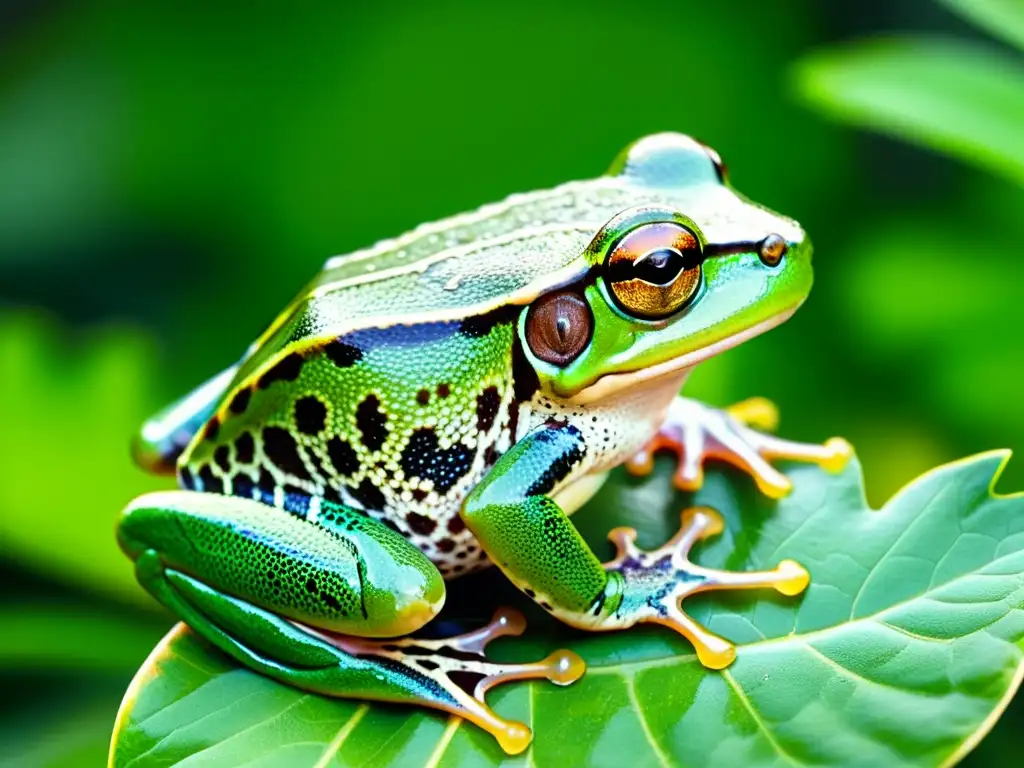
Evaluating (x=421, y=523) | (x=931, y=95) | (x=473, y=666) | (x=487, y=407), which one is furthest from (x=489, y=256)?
(x=931, y=95)

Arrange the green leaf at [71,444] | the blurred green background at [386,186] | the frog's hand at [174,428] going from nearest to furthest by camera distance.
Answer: the frog's hand at [174,428] < the green leaf at [71,444] < the blurred green background at [386,186]

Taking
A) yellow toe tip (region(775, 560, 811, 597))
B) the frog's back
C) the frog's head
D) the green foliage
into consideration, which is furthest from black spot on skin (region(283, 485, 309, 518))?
the green foliage

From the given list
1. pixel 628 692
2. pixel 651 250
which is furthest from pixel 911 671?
pixel 651 250

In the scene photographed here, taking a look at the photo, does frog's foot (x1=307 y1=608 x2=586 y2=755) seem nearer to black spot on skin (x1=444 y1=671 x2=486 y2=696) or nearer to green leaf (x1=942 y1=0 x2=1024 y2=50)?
black spot on skin (x1=444 y1=671 x2=486 y2=696)

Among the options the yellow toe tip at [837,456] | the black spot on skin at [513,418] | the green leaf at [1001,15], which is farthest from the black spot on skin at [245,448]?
the green leaf at [1001,15]

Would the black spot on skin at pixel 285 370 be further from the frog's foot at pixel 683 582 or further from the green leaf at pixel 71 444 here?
the green leaf at pixel 71 444

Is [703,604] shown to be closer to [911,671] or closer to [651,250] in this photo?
[911,671]
